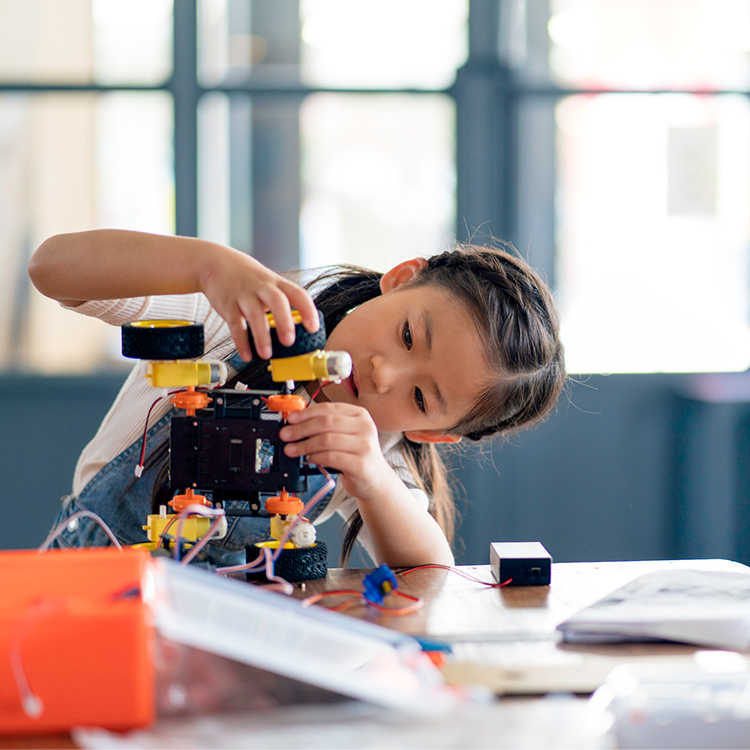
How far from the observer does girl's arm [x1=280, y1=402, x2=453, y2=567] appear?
69 cm

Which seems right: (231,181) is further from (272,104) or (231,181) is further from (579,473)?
(579,473)

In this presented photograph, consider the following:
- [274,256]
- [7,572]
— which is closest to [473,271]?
[7,572]

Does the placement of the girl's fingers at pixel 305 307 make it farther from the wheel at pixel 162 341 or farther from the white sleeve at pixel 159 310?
the white sleeve at pixel 159 310

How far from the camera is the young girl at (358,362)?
71 centimetres

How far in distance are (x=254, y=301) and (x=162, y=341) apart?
9cm

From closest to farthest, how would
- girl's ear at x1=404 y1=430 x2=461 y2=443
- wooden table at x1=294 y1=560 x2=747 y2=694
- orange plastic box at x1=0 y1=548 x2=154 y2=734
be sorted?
orange plastic box at x1=0 y1=548 x2=154 y2=734, wooden table at x1=294 y1=560 x2=747 y2=694, girl's ear at x1=404 y1=430 x2=461 y2=443

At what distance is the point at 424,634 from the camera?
579 mm

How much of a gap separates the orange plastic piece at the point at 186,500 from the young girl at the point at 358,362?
0.14 feet

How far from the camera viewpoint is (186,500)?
0.66 meters

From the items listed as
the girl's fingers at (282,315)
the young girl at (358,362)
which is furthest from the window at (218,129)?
the girl's fingers at (282,315)

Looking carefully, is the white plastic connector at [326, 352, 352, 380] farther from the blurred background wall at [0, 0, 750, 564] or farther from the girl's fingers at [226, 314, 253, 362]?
the blurred background wall at [0, 0, 750, 564]

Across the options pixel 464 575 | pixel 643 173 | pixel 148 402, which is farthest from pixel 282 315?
pixel 643 173

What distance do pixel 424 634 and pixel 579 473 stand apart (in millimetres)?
1632

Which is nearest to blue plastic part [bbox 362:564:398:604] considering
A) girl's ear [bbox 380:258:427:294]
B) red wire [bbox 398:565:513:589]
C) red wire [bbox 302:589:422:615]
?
red wire [bbox 302:589:422:615]
